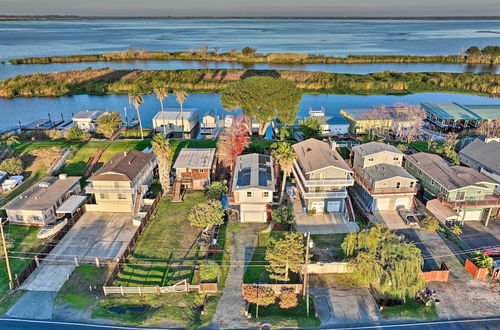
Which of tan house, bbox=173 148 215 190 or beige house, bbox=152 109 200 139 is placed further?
beige house, bbox=152 109 200 139

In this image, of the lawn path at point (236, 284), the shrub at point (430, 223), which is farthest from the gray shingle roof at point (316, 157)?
the lawn path at point (236, 284)

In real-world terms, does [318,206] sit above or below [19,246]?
above

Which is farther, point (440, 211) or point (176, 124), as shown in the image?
point (176, 124)

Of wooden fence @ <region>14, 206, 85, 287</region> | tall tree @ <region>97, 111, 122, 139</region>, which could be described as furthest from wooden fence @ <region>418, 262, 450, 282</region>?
tall tree @ <region>97, 111, 122, 139</region>

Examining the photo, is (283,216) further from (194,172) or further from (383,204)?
(194,172)

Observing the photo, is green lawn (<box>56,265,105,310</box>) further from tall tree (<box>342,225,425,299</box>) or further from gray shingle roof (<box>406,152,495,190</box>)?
gray shingle roof (<box>406,152,495,190</box>)

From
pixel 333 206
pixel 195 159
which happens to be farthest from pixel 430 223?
pixel 195 159

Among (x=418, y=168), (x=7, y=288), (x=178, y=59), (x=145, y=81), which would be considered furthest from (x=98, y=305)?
(x=178, y=59)

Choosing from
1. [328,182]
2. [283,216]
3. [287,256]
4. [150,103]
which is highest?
[150,103]
